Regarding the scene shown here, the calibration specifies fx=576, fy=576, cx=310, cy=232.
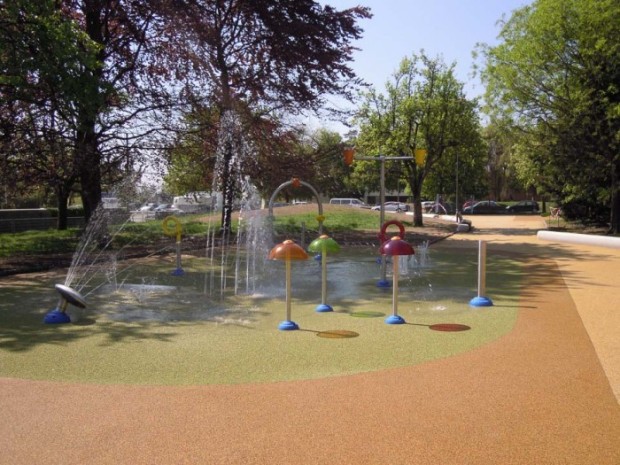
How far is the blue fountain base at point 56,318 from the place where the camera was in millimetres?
7684

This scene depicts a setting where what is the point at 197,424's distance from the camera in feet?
13.6

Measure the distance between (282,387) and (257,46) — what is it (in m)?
18.7

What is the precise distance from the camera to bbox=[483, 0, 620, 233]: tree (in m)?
23.2

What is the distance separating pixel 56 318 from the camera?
7.71 metres

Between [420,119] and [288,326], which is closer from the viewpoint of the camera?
[288,326]

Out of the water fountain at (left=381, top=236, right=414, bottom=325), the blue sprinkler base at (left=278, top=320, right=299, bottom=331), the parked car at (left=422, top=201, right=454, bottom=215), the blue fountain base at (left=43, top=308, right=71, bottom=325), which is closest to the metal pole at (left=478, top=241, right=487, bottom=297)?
the water fountain at (left=381, top=236, right=414, bottom=325)

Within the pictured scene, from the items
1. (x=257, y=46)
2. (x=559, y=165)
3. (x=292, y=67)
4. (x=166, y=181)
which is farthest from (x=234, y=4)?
(x=559, y=165)

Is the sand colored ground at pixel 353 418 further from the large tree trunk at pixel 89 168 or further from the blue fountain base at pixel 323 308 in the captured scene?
the large tree trunk at pixel 89 168

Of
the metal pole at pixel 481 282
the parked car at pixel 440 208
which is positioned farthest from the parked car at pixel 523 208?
the metal pole at pixel 481 282

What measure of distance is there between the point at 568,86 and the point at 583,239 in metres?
8.25

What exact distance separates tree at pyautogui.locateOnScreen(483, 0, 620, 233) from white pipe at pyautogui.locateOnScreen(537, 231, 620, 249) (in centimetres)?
416

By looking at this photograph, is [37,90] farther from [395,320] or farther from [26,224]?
[26,224]

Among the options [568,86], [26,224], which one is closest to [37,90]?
[26,224]

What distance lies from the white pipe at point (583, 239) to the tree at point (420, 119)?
9.30 meters
